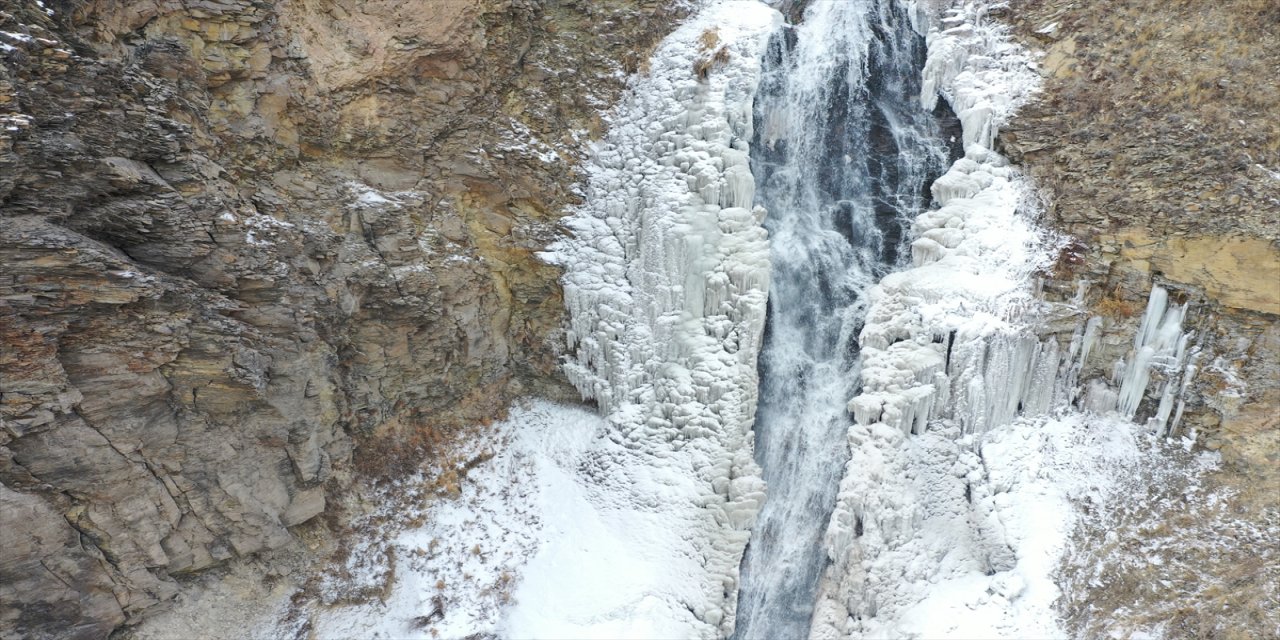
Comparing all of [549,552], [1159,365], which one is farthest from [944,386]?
[549,552]

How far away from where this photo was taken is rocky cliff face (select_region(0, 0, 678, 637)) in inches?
234

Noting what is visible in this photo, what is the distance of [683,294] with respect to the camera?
982 centimetres

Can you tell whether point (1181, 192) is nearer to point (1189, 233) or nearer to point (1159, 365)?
point (1189, 233)

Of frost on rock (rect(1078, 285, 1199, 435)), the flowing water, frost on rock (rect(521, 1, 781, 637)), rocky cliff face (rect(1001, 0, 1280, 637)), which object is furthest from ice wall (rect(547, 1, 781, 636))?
frost on rock (rect(1078, 285, 1199, 435))

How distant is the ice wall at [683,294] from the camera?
9430 mm

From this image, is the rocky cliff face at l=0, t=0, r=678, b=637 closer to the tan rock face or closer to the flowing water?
the flowing water

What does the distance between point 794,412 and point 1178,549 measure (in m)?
4.76

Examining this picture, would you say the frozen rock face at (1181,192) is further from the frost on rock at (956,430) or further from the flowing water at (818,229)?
the flowing water at (818,229)

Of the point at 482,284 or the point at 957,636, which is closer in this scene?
the point at 957,636

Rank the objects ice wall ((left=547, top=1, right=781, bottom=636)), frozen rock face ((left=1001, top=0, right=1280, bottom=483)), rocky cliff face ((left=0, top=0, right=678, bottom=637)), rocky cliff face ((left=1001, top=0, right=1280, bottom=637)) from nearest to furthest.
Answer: rocky cliff face ((left=0, top=0, right=678, bottom=637)), rocky cliff face ((left=1001, top=0, right=1280, bottom=637)), frozen rock face ((left=1001, top=0, right=1280, bottom=483)), ice wall ((left=547, top=1, right=781, bottom=636))

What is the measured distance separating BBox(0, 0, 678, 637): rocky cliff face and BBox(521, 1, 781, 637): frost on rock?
0.61 m

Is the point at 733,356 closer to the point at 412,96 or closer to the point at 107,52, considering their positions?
the point at 412,96

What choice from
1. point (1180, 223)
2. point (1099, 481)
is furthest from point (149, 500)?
point (1180, 223)

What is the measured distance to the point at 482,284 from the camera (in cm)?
995
